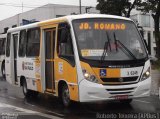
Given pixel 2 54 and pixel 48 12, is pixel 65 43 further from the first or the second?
pixel 48 12

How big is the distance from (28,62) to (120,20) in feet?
13.8

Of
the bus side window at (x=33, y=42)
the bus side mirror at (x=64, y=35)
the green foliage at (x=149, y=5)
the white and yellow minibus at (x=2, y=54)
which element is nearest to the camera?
the bus side mirror at (x=64, y=35)

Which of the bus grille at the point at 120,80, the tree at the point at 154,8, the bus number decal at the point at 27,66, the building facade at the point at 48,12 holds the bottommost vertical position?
the bus grille at the point at 120,80

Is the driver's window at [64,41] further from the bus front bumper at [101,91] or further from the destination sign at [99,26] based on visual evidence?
the bus front bumper at [101,91]

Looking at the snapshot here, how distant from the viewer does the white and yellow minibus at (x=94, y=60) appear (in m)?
11.6

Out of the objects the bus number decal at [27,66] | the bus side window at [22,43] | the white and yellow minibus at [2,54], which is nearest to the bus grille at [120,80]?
the bus number decal at [27,66]

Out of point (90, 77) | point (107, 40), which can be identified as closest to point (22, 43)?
point (107, 40)

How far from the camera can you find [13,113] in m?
11.9

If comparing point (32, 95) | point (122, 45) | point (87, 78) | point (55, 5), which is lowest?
point (32, 95)

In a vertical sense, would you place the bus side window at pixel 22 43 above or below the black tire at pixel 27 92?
above

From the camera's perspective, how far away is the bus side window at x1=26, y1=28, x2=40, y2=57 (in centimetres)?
1459

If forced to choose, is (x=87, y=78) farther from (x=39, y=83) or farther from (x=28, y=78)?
(x=28, y=78)

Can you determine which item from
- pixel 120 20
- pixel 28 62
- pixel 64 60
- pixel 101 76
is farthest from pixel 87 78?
pixel 28 62

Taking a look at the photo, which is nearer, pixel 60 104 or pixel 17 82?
pixel 60 104
